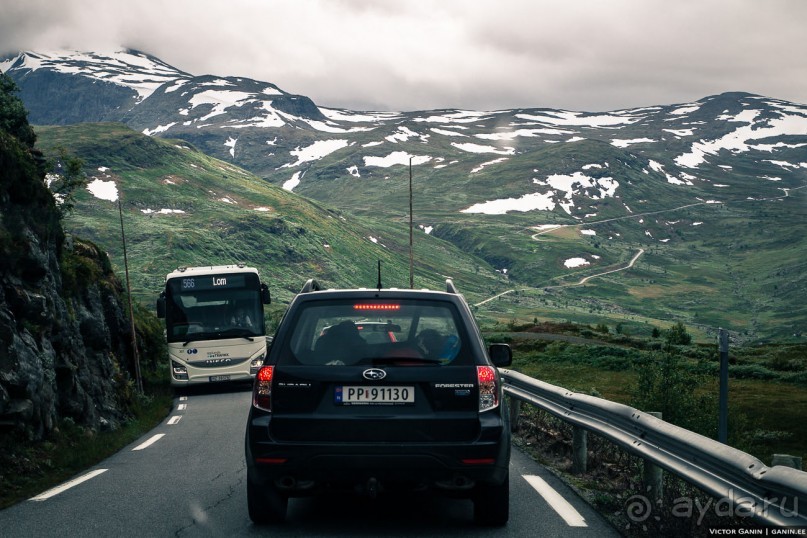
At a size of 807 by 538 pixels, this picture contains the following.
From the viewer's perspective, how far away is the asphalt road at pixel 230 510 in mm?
6664

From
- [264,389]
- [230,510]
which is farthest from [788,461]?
[230,510]

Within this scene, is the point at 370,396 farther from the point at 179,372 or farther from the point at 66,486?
the point at 179,372

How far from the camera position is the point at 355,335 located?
6570mm

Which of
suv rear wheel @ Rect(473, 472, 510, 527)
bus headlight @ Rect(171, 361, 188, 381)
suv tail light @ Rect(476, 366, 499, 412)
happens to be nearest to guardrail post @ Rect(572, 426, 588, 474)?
suv rear wheel @ Rect(473, 472, 510, 527)

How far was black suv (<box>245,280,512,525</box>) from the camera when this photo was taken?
20.2 feet

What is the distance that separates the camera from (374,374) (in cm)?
624

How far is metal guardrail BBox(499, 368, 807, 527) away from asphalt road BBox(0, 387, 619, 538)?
70 cm

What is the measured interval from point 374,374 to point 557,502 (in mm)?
2490

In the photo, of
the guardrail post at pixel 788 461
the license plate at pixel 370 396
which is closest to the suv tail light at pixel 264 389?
the license plate at pixel 370 396

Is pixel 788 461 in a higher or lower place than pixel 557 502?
higher

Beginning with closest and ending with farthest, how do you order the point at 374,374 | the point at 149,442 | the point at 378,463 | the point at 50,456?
1. the point at 378,463
2. the point at 374,374
3. the point at 50,456
4. the point at 149,442

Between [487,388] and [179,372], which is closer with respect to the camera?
[487,388]

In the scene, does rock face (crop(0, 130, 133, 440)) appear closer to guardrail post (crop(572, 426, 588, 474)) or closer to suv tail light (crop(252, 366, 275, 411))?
suv tail light (crop(252, 366, 275, 411))

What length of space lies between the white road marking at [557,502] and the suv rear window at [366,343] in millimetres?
1700
